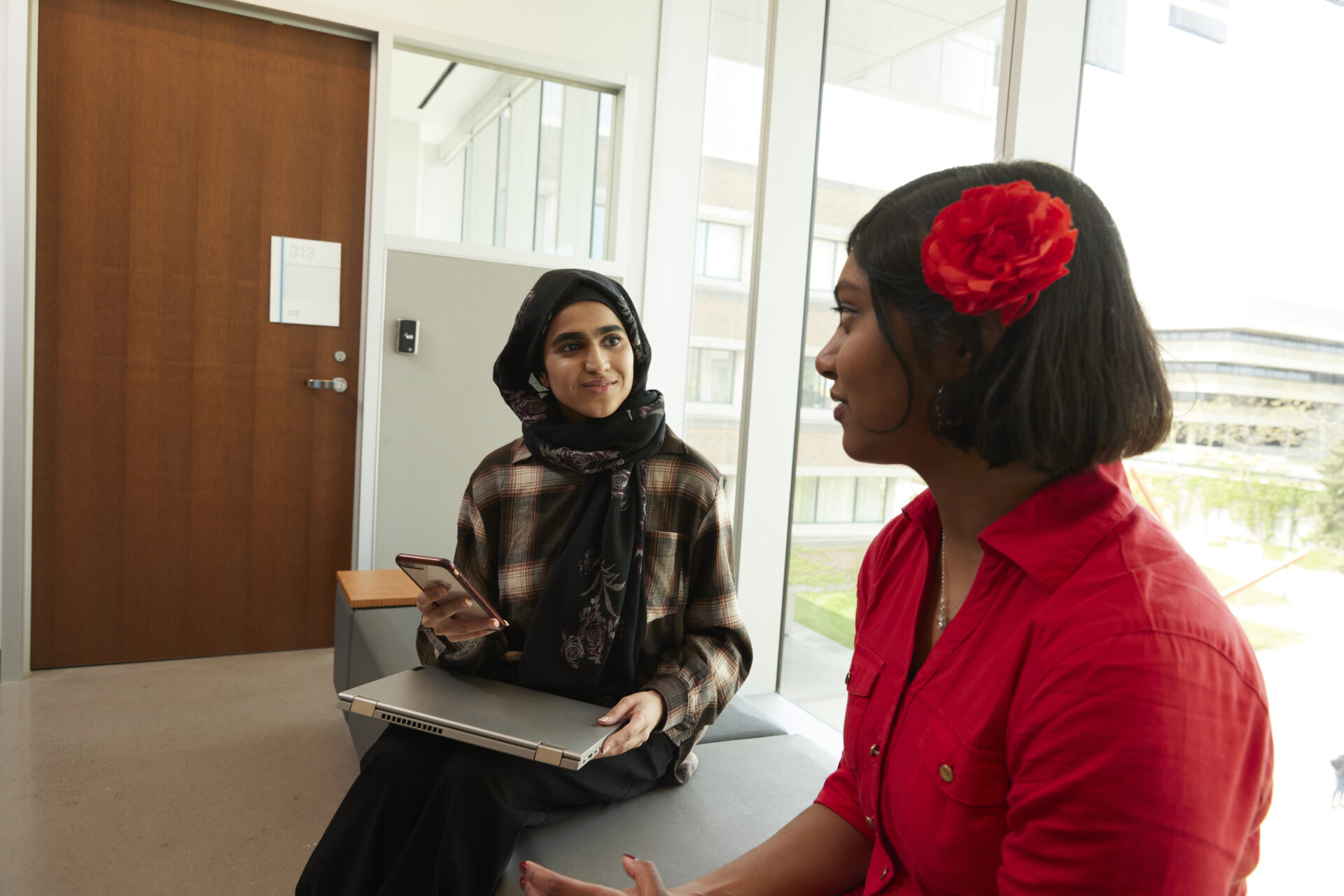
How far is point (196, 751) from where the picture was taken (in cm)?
Answer: 228

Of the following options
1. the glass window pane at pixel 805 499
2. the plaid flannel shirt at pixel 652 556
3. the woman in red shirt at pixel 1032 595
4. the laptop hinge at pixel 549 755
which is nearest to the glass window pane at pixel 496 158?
the glass window pane at pixel 805 499

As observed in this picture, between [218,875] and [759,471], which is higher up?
[759,471]

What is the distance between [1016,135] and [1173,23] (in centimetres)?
31

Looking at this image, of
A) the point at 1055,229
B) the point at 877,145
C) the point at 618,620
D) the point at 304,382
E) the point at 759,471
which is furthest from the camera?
the point at 304,382

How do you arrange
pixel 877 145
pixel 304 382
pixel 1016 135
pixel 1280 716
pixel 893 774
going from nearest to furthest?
pixel 893 774, pixel 1280 716, pixel 1016 135, pixel 877 145, pixel 304 382

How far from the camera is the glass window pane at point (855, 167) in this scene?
1.88 m

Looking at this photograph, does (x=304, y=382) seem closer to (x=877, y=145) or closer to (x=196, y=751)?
(x=196, y=751)

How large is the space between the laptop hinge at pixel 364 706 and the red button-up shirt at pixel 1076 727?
0.74 m

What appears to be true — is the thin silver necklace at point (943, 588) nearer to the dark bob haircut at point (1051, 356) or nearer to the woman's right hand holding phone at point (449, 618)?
the dark bob haircut at point (1051, 356)

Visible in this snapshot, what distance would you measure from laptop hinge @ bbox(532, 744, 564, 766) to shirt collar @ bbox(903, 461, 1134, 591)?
0.67 meters

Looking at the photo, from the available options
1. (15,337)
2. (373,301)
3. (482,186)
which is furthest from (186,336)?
(482,186)

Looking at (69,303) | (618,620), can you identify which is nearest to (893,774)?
(618,620)

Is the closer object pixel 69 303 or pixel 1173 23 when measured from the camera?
pixel 1173 23

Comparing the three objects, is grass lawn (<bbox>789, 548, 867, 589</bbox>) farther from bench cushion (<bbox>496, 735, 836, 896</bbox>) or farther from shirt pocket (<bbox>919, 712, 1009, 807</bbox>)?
shirt pocket (<bbox>919, 712, 1009, 807</bbox>)
